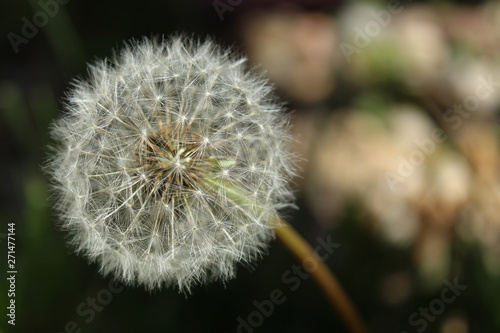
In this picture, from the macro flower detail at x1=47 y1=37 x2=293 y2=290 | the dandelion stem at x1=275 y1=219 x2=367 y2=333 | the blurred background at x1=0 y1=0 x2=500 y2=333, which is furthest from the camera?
the blurred background at x1=0 y1=0 x2=500 y2=333

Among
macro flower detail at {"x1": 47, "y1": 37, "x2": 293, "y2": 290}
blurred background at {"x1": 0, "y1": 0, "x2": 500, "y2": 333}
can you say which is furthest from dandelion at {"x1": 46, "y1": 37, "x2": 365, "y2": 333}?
blurred background at {"x1": 0, "y1": 0, "x2": 500, "y2": 333}

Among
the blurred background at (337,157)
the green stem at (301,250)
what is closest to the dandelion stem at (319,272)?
the green stem at (301,250)

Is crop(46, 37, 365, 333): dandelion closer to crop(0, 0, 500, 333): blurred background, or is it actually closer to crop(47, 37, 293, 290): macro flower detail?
crop(47, 37, 293, 290): macro flower detail

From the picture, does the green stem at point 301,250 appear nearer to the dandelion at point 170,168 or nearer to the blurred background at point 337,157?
the dandelion at point 170,168

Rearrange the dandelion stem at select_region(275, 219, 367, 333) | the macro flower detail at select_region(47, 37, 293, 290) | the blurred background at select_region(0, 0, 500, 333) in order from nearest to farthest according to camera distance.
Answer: the macro flower detail at select_region(47, 37, 293, 290) < the dandelion stem at select_region(275, 219, 367, 333) < the blurred background at select_region(0, 0, 500, 333)

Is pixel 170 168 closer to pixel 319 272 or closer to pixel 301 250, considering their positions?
pixel 301 250

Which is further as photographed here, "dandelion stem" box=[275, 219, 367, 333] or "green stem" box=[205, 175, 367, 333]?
"dandelion stem" box=[275, 219, 367, 333]

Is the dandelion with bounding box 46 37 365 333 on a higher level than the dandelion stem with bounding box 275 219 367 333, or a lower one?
higher
